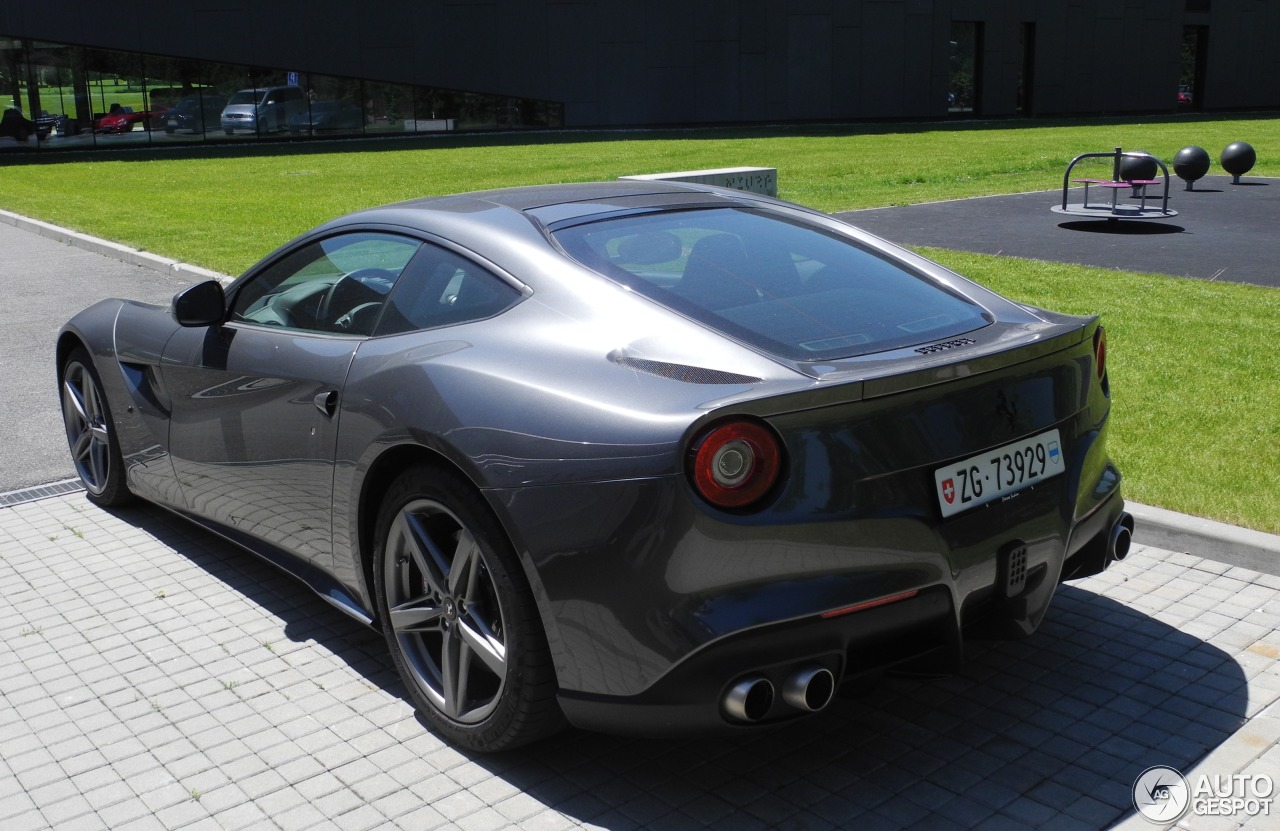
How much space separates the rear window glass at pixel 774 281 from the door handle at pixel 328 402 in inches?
33.6

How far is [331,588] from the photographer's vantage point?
4.26 m

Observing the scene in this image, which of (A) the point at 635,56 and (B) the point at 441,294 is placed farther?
(A) the point at 635,56

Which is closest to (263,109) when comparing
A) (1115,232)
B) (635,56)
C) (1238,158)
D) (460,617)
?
(635,56)

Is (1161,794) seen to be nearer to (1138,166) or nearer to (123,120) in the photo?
(1138,166)

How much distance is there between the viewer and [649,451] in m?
3.03

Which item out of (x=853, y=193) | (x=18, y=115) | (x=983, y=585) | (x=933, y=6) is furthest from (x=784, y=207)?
(x=933, y=6)

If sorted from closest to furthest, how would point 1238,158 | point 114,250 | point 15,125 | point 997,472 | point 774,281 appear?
point 997,472
point 774,281
point 114,250
point 1238,158
point 15,125

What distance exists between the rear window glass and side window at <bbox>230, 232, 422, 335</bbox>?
25.6 inches

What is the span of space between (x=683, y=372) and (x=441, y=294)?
101cm

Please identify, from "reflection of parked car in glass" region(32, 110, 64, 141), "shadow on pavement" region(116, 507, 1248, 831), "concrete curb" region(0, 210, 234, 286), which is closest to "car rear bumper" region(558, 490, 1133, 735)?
"shadow on pavement" region(116, 507, 1248, 831)

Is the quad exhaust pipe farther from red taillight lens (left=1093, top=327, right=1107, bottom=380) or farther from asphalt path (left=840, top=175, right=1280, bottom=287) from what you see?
asphalt path (left=840, top=175, right=1280, bottom=287)

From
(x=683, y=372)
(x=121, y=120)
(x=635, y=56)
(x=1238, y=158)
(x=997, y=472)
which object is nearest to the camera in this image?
(x=683, y=372)

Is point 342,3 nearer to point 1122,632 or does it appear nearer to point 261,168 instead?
point 261,168

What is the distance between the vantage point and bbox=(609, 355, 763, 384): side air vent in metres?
3.17
